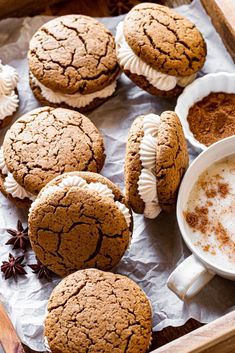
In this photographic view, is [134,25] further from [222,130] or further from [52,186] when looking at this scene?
[52,186]

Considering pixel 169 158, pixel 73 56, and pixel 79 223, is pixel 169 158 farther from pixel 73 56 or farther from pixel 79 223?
pixel 73 56

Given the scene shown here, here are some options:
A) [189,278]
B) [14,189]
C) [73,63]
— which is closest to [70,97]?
[73,63]

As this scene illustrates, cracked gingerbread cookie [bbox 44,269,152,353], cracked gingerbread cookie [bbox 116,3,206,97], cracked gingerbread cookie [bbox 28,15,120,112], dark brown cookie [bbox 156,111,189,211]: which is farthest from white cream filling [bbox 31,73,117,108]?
cracked gingerbread cookie [bbox 44,269,152,353]

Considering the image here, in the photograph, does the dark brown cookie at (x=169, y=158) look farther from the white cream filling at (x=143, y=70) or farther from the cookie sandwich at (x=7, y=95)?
the cookie sandwich at (x=7, y=95)

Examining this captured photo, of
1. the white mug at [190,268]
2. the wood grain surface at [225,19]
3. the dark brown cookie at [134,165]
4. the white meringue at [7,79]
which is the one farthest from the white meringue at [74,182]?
the wood grain surface at [225,19]

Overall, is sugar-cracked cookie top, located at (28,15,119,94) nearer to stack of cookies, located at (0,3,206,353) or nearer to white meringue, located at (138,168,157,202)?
stack of cookies, located at (0,3,206,353)

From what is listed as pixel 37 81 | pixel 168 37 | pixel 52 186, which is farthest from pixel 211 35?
pixel 52 186
